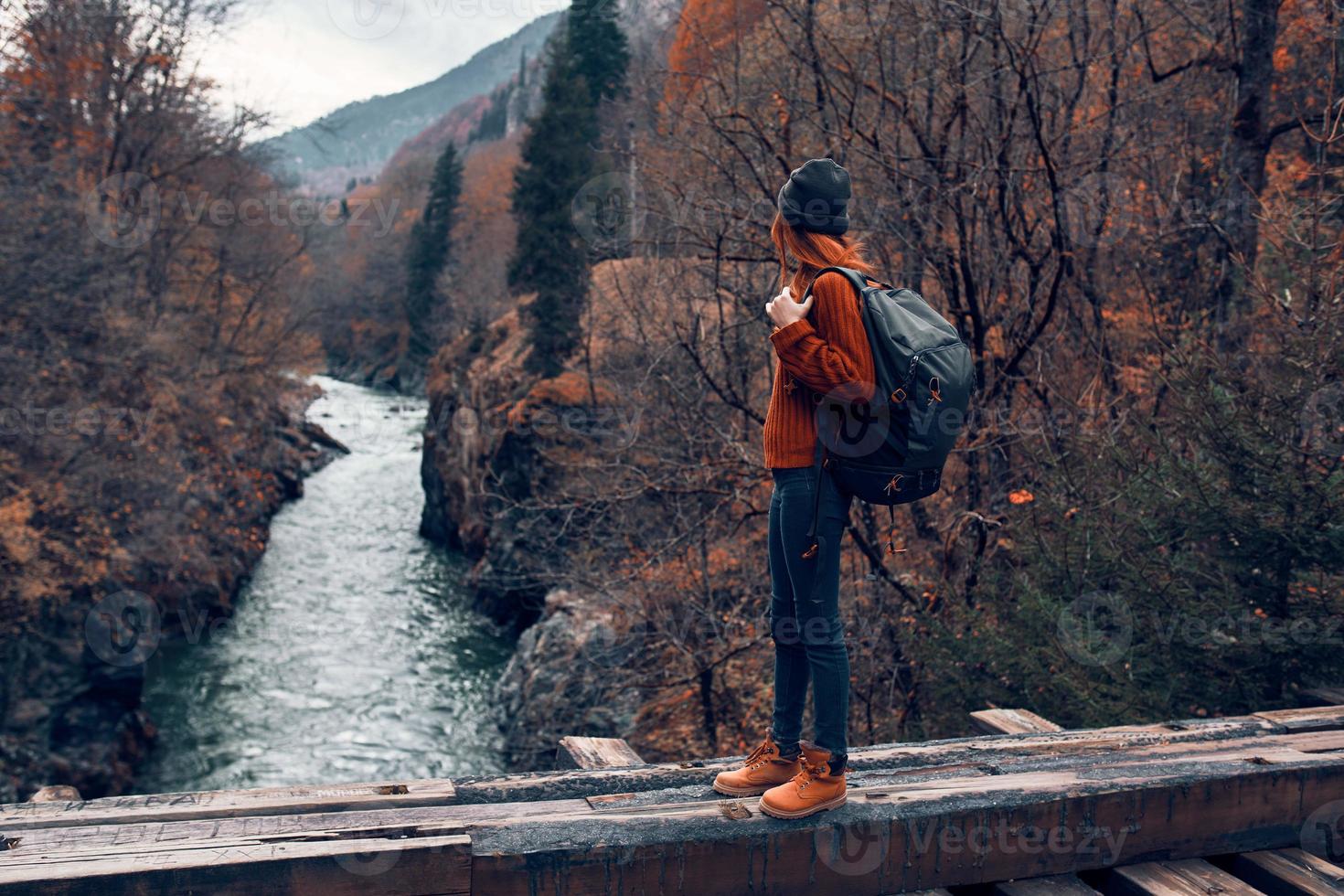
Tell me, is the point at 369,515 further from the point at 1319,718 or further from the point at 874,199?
the point at 1319,718

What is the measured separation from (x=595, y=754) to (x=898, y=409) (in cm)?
170

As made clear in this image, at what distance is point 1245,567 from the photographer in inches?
194

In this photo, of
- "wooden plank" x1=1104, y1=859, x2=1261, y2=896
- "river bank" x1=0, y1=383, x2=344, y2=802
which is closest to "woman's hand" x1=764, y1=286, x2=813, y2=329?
"wooden plank" x1=1104, y1=859, x2=1261, y2=896

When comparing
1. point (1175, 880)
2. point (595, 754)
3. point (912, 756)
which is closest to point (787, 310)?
point (912, 756)

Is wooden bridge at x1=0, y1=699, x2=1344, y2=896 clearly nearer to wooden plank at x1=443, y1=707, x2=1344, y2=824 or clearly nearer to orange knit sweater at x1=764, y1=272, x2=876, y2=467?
wooden plank at x1=443, y1=707, x2=1344, y2=824

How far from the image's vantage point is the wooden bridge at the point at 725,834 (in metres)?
2.25

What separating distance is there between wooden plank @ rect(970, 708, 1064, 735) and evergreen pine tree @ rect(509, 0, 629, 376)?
19710mm

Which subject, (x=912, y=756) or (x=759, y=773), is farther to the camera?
(x=912, y=756)

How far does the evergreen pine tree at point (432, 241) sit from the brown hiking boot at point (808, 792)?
54781 millimetres

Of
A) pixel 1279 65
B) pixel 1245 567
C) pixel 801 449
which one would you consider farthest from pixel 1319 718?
pixel 1279 65

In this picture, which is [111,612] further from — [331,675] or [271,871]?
[271,871]

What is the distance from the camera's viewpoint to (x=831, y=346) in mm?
2799

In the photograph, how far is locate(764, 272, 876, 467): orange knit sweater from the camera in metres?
2.76

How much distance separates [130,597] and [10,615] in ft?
11.2
